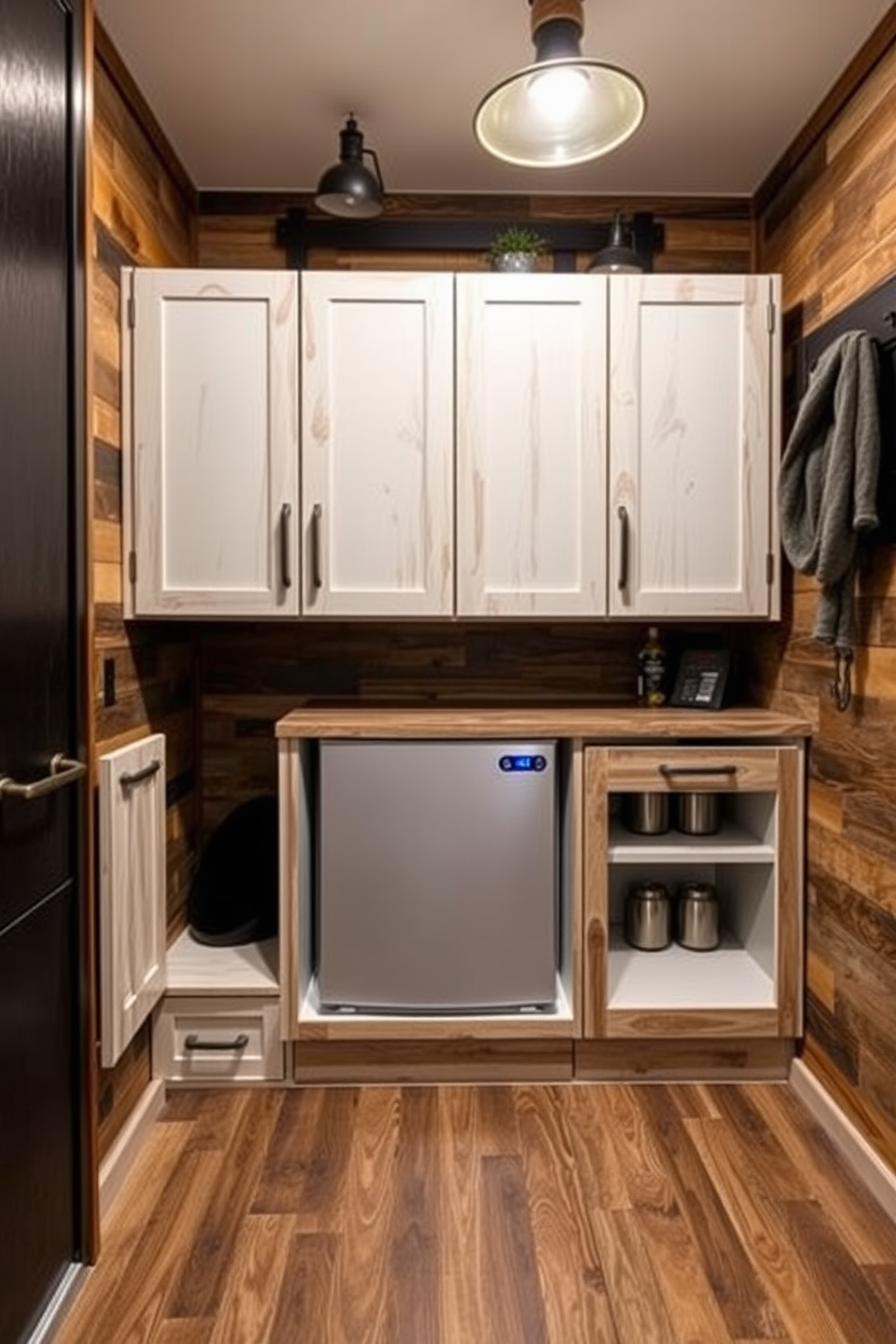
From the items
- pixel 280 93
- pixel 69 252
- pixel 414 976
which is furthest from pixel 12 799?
pixel 280 93

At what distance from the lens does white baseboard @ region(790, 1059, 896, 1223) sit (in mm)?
1769

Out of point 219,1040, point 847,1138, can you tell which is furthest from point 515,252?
point 847,1138

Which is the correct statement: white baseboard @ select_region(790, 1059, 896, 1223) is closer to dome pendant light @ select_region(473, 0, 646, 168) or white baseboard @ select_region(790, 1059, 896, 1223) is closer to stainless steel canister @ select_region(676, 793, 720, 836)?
stainless steel canister @ select_region(676, 793, 720, 836)

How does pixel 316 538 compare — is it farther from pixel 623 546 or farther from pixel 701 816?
pixel 701 816

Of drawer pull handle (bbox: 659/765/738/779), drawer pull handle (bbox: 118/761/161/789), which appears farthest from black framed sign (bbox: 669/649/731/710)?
drawer pull handle (bbox: 118/761/161/789)

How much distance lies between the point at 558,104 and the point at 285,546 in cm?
117

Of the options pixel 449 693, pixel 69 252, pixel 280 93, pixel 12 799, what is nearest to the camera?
pixel 12 799

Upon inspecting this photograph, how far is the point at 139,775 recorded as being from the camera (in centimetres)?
193

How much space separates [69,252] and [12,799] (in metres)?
0.99

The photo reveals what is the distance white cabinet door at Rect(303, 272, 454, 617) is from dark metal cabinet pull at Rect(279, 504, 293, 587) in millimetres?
41

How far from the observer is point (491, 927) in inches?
85.4

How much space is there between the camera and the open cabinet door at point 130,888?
1767mm

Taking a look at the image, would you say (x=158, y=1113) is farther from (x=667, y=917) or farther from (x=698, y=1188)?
(x=667, y=917)

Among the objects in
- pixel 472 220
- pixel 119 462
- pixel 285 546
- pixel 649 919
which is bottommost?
pixel 649 919
